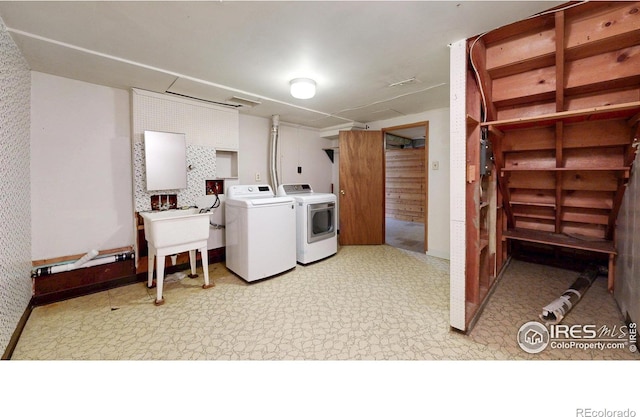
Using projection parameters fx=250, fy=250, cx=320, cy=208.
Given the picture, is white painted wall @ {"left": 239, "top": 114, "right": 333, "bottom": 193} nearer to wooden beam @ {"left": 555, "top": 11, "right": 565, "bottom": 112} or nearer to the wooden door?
the wooden door

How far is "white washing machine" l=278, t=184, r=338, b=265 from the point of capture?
10.6 feet

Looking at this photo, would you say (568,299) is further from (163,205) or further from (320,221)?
(163,205)

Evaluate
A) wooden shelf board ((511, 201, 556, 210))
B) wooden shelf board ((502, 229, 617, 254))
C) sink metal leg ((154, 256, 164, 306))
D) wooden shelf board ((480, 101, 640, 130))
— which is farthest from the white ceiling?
wooden shelf board ((502, 229, 617, 254))

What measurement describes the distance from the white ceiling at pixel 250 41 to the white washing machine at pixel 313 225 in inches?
Result: 52.7

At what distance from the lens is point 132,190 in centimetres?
278

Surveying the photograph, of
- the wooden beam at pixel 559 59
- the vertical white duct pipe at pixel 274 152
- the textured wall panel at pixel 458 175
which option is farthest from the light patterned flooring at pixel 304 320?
the wooden beam at pixel 559 59

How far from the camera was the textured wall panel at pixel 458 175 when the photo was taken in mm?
1701

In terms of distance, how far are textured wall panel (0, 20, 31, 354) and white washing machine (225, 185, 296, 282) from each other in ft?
5.39

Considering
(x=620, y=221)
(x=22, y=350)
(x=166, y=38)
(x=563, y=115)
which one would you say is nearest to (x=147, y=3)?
(x=166, y=38)

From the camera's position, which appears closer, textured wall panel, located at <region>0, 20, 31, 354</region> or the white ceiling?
the white ceiling

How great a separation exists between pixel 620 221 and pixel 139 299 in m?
4.58

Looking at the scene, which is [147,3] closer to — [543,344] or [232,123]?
[232,123]

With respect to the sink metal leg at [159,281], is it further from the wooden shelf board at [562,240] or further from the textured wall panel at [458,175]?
the wooden shelf board at [562,240]

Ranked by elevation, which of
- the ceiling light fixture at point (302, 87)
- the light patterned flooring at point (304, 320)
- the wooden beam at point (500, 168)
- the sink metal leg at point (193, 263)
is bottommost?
the light patterned flooring at point (304, 320)
